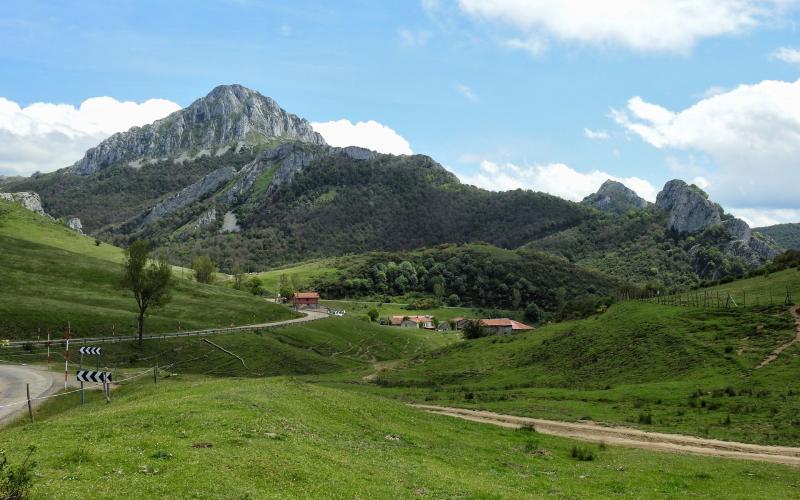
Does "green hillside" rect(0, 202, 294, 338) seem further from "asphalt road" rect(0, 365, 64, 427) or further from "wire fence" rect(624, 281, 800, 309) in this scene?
"wire fence" rect(624, 281, 800, 309)

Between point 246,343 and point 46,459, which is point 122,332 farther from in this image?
point 46,459

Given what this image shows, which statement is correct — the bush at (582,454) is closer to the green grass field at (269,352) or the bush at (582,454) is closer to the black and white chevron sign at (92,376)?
the black and white chevron sign at (92,376)

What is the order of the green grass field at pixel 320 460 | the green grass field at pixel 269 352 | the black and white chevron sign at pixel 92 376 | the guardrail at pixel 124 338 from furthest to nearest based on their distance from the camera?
the green grass field at pixel 269 352, the guardrail at pixel 124 338, the black and white chevron sign at pixel 92 376, the green grass field at pixel 320 460

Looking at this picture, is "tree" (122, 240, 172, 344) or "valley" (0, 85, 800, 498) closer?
"valley" (0, 85, 800, 498)

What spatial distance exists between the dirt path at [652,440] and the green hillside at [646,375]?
2.05 metres

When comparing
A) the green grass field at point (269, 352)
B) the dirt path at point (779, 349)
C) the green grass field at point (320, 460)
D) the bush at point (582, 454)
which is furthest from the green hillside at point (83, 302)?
the dirt path at point (779, 349)

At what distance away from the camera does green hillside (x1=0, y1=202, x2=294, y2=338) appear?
305ft

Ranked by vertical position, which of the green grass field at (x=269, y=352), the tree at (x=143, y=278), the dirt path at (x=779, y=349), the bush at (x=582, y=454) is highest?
the tree at (x=143, y=278)

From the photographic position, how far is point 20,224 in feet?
633

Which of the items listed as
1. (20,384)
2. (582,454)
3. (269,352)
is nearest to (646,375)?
(582,454)

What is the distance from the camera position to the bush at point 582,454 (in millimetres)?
31562

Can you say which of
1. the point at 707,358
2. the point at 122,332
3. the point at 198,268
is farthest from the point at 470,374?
the point at 198,268

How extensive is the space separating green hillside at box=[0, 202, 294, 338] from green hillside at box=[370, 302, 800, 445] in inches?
2097

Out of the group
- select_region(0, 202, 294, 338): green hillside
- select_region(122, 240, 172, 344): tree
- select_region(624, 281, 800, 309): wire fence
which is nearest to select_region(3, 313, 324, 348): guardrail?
select_region(0, 202, 294, 338): green hillside
